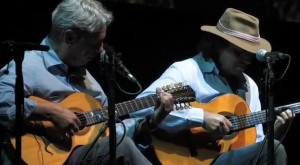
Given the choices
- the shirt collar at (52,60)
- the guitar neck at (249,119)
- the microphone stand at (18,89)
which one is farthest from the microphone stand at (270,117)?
the microphone stand at (18,89)

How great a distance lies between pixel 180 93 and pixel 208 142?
0.48 m

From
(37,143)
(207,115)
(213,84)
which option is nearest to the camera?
(37,143)

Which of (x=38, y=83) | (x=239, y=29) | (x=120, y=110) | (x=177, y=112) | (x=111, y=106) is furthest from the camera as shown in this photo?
(x=239, y=29)

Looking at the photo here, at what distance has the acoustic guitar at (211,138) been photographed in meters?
4.30

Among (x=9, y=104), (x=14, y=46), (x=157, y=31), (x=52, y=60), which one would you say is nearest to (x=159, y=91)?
(x=52, y=60)

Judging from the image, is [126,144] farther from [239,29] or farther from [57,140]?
[239,29]

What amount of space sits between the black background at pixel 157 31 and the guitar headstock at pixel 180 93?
42.4 inches

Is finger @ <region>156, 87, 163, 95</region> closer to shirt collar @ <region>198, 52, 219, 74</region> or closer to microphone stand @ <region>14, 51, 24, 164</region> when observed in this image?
shirt collar @ <region>198, 52, 219, 74</region>

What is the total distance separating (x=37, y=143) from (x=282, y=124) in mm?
1570

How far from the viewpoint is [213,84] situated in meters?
4.53

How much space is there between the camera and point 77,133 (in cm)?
389

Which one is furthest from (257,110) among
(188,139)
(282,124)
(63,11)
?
(63,11)

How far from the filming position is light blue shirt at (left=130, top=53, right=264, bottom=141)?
427 centimetres

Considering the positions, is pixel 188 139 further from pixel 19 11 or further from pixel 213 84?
pixel 19 11
